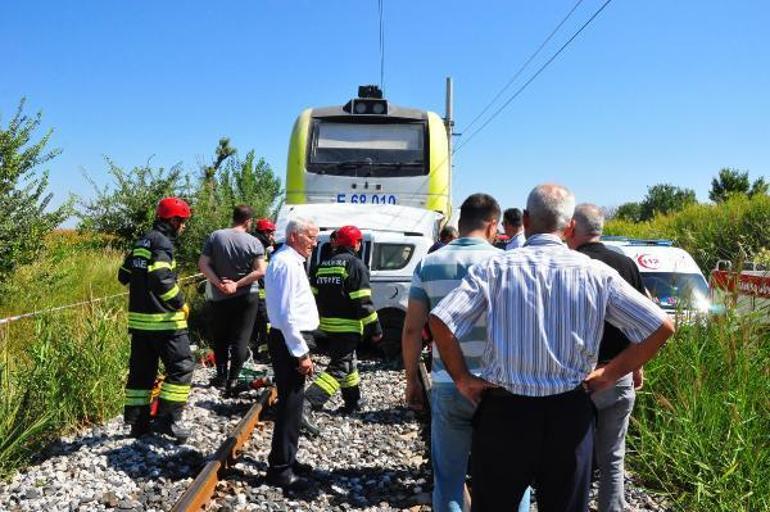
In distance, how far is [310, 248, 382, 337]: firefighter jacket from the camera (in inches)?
262

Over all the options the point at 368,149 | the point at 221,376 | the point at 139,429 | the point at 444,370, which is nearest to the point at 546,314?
the point at 444,370

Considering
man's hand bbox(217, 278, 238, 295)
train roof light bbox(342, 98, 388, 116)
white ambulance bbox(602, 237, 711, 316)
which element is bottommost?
man's hand bbox(217, 278, 238, 295)

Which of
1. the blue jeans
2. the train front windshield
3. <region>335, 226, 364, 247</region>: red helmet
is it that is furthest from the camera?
the train front windshield

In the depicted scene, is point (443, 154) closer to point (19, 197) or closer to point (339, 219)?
point (339, 219)

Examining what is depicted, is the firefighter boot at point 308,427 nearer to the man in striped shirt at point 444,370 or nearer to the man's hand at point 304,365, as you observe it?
the man's hand at point 304,365

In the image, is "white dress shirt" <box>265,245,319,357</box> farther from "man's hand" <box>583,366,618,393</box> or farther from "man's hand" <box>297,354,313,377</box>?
"man's hand" <box>583,366,618,393</box>

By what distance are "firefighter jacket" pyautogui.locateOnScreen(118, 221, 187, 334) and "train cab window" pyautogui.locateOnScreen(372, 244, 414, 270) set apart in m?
4.25

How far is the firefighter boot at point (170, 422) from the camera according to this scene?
5641mm

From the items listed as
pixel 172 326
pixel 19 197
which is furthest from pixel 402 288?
pixel 19 197

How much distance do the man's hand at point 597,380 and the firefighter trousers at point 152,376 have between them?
3.90m

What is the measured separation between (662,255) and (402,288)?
358cm

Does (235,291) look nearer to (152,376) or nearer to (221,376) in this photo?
(221,376)

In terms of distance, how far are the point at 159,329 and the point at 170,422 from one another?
82 cm

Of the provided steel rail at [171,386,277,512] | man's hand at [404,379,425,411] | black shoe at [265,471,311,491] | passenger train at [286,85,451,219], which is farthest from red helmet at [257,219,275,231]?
man's hand at [404,379,425,411]
